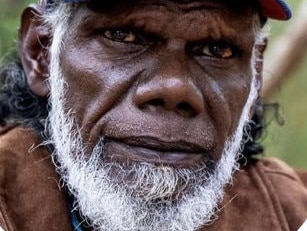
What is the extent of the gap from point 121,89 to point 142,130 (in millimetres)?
142

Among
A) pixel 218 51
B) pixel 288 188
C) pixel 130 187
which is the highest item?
pixel 218 51

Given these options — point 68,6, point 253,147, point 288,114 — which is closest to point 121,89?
point 68,6

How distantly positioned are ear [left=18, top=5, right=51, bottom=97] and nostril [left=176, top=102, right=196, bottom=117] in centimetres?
56

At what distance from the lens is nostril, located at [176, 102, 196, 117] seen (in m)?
1.99

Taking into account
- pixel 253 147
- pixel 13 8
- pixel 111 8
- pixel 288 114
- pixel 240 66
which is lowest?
pixel 288 114

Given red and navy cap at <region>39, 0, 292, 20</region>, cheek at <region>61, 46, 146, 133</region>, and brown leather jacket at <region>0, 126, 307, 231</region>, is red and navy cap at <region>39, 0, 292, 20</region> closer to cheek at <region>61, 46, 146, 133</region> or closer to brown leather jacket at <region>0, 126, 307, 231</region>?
cheek at <region>61, 46, 146, 133</region>

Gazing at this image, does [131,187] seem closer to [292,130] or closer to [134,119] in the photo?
[134,119]

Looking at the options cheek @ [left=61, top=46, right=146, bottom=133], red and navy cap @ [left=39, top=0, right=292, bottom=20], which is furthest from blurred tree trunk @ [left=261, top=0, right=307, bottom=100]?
cheek @ [left=61, top=46, right=146, bottom=133]

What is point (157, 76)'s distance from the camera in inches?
78.7

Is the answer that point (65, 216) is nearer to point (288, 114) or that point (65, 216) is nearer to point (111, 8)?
point (111, 8)

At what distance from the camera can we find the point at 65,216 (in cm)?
217

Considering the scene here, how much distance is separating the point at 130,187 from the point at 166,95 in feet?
0.89

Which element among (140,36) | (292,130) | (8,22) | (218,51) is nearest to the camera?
(140,36)

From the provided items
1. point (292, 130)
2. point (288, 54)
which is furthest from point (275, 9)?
point (292, 130)
